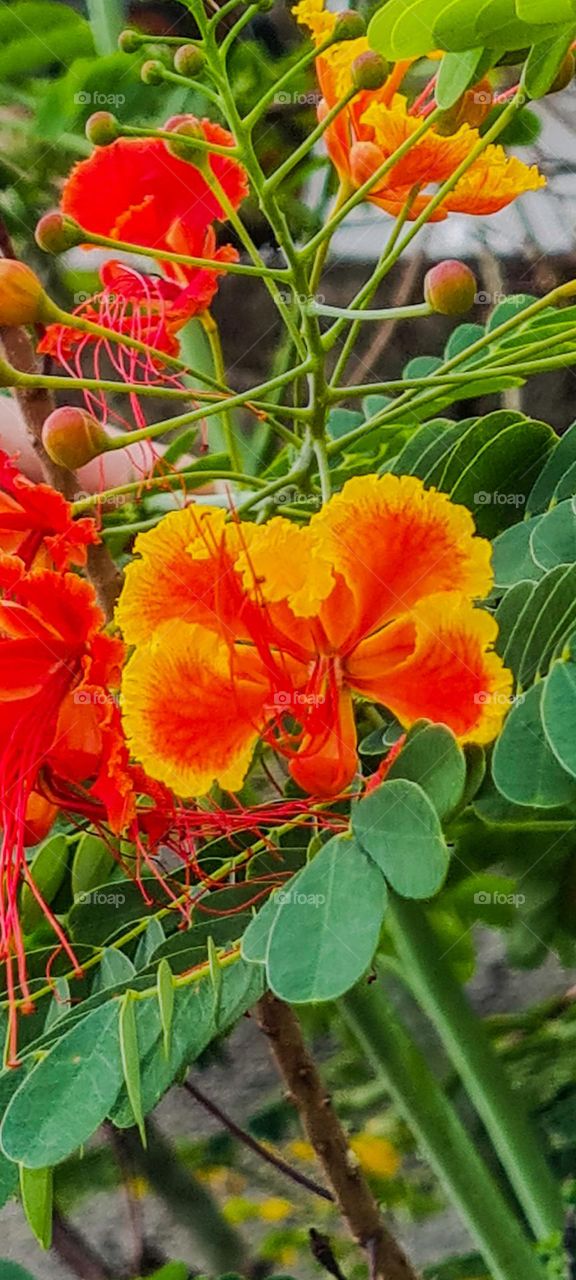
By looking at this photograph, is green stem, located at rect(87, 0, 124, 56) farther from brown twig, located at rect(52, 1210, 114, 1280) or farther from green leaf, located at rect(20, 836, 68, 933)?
brown twig, located at rect(52, 1210, 114, 1280)

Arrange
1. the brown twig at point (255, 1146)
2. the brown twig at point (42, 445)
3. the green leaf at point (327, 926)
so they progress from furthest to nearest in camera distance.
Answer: the brown twig at point (255, 1146) < the brown twig at point (42, 445) < the green leaf at point (327, 926)

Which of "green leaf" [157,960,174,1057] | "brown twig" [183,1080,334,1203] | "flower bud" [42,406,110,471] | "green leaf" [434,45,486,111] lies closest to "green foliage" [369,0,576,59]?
"green leaf" [434,45,486,111]

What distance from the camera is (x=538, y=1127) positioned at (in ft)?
1.41

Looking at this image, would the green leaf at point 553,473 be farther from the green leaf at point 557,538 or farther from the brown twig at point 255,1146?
the brown twig at point 255,1146

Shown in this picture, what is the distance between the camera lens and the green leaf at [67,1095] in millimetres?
287

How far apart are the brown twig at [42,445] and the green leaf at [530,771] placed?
129 millimetres

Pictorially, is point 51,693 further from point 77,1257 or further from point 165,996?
point 77,1257

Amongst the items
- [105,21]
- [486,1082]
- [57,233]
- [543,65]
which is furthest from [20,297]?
[105,21]

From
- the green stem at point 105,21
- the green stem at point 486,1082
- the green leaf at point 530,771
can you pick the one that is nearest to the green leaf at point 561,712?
the green leaf at point 530,771

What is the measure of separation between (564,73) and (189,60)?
0.32 feet

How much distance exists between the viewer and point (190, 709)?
11.5 inches

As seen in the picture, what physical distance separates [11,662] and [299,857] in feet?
0.30

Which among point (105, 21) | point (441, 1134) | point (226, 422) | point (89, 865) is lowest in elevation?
point (441, 1134)

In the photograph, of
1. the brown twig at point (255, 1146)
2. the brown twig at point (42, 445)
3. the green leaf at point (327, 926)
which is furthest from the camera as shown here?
the brown twig at point (255, 1146)
